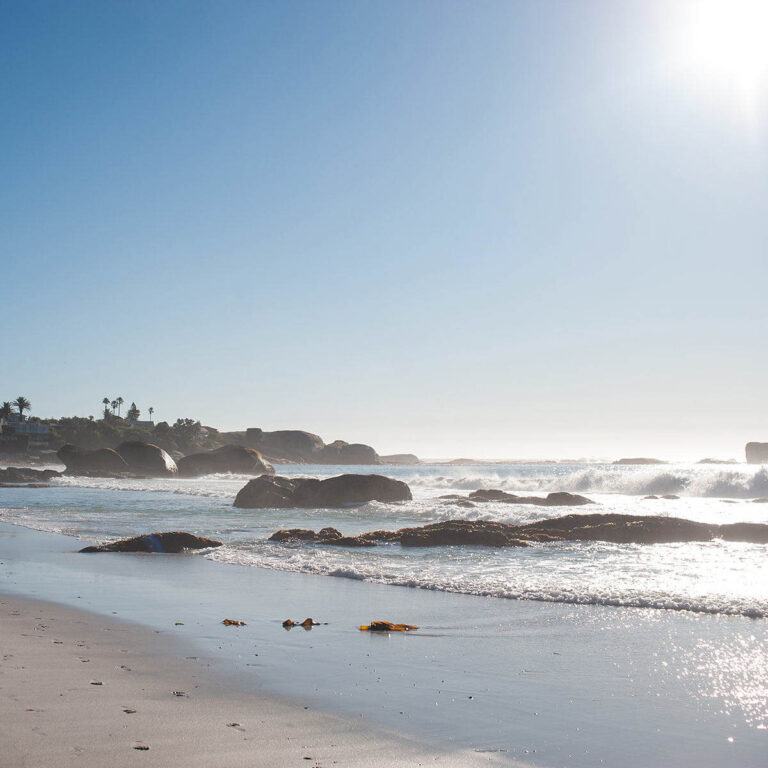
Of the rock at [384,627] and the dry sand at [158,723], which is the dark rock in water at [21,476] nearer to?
the rock at [384,627]

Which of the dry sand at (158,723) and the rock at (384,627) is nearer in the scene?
the dry sand at (158,723)

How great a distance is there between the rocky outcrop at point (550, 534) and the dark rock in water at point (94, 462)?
65.5m

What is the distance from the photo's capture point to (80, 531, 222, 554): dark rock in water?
1759cm

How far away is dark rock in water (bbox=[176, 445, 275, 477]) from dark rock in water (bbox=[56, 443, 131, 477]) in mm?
9237

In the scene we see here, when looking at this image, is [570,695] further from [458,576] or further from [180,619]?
[458,576]

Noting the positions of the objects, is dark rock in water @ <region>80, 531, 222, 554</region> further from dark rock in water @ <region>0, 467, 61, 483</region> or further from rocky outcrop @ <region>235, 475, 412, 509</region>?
dark rock in water @ <region>0, 467, 61, 483</region>

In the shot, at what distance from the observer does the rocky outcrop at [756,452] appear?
151 meters

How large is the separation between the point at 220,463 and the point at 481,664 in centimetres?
8500

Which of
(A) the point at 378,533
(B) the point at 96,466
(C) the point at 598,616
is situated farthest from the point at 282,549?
(B) the point at 96,466

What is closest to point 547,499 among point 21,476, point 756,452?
point 21,476

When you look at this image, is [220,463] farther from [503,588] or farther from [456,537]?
[503,588]

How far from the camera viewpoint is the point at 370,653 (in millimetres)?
7691

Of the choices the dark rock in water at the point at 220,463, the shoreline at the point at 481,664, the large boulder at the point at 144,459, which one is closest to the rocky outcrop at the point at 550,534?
the shoreline at the point at 481,664

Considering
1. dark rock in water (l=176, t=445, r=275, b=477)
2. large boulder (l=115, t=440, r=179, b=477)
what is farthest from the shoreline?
dark rock in water (l=176, t=445, r=275, b=477)
